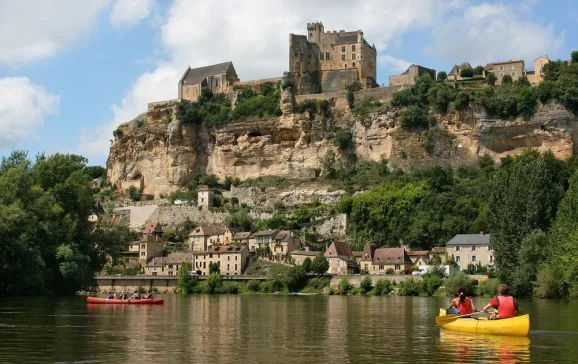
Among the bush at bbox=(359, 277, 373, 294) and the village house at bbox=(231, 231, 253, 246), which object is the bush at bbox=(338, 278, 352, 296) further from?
the village house at bbox=(231, 231, 253, 246)

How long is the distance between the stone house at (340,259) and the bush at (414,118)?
21.1 meters

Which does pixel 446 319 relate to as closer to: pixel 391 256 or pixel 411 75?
pixel 391 256

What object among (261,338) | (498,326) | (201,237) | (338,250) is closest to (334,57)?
(201,237)

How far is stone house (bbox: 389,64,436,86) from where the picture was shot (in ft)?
331

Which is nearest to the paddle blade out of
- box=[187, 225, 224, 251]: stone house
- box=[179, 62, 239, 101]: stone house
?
box=[187, 225, 224, 251]: stone house

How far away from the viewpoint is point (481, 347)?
2573 centimetres

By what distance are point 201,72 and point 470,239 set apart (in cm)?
5008

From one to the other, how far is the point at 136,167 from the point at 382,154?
3255 cm

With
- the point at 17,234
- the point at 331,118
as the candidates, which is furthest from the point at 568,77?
the point at 17,234

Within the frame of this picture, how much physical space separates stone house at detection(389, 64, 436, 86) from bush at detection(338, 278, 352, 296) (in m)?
35.0

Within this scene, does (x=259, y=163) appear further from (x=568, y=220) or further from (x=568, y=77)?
(x=568, y=220)

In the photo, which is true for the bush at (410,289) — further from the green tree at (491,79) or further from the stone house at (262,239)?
the green tree at (491,79)

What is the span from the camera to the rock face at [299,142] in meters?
92.5

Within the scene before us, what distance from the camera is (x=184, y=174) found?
358 feet
